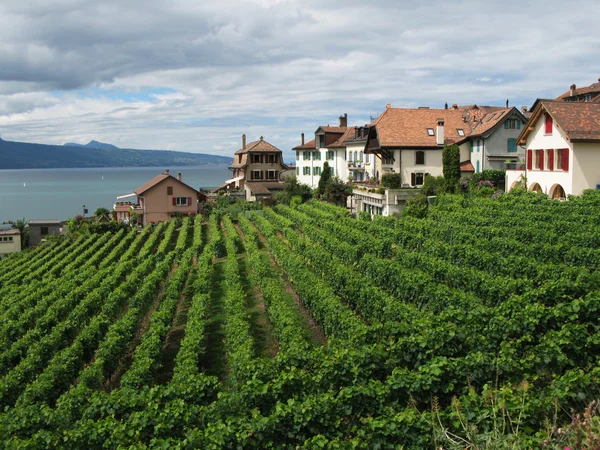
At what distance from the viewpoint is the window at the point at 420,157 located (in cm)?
5088

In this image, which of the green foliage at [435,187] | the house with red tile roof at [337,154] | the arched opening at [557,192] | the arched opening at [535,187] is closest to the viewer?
the arched opening at [557,192]

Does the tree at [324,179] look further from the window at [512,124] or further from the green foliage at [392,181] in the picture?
the window at [512,124]

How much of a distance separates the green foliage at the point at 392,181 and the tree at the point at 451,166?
511 centimetres

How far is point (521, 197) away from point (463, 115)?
75.9 ft

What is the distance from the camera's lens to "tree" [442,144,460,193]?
42.2 meters

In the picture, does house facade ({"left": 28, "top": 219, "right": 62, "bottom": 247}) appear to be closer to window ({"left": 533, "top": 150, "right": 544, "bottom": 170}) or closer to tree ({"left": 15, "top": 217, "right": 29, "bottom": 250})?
tree ({"left": 15, "top": 217, "right": 29, "bottom": 250})

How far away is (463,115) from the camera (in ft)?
183

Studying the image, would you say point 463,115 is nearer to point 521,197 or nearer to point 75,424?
point 521,197

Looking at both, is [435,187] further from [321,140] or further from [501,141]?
[321,140]

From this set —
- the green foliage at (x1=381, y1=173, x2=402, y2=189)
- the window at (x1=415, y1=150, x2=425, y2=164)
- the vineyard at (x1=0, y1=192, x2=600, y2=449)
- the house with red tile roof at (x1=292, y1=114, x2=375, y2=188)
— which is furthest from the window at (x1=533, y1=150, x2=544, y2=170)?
the house with red tile roof at (x1=292, y1=114, x2=375, y2=188)

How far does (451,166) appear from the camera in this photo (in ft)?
139

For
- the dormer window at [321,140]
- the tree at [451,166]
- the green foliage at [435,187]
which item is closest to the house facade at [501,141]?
the green foliage at [435,187]

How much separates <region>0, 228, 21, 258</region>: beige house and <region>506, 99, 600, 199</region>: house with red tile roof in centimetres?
5584

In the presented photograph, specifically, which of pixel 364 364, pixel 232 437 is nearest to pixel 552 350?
pixel 364 364
